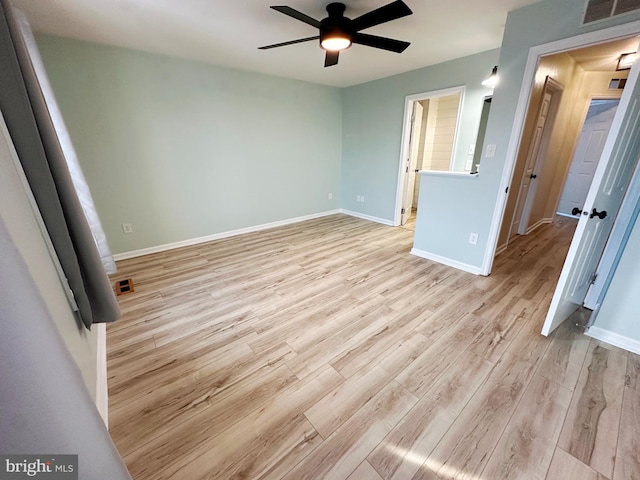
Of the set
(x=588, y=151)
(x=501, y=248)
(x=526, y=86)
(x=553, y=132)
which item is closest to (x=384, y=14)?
(x=526, y=86)

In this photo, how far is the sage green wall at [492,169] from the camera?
1855 millimetres

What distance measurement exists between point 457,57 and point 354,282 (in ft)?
9.89

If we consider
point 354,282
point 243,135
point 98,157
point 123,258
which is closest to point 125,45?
point 98,157

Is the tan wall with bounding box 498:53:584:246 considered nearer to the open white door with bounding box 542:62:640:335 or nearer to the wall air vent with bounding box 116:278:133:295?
the open white door with bounding box 542:62:640:335

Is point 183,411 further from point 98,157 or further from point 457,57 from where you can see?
point 457,57

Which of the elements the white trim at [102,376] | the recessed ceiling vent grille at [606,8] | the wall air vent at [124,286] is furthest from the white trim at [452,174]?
the wall air vent at [124,286]

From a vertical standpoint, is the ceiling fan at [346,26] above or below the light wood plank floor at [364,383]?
above

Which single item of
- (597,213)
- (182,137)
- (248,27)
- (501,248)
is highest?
(248,27)

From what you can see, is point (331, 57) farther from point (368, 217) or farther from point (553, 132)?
point (553, 132)

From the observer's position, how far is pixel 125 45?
257cm

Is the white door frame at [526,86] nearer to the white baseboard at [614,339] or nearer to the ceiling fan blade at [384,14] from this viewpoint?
the white baseboard at [614,339]

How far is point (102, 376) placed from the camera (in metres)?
1.41

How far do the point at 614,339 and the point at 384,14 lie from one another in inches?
108

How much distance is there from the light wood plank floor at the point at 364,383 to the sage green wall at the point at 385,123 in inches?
82.8
